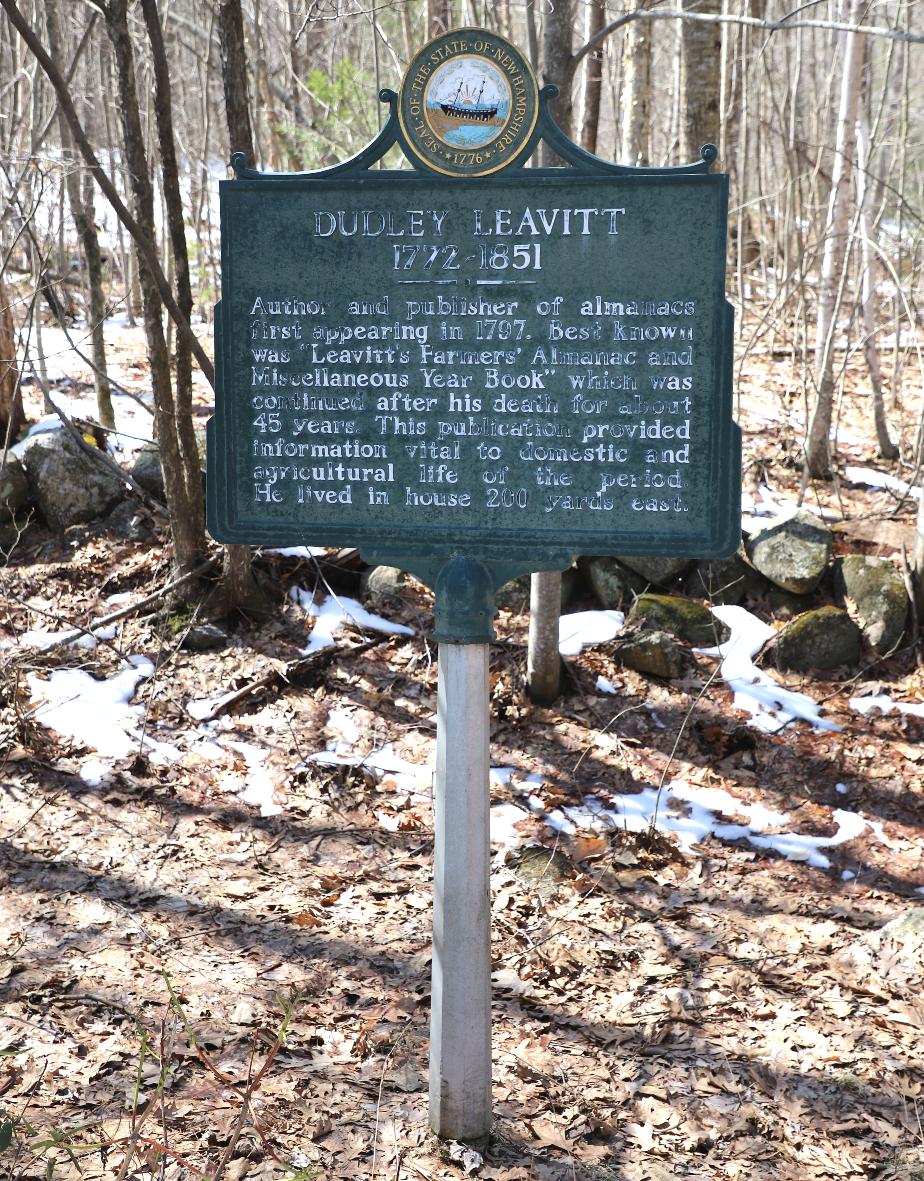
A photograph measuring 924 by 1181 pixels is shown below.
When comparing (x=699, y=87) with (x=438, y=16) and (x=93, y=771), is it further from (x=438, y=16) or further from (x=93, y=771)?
(x=93, y=771)

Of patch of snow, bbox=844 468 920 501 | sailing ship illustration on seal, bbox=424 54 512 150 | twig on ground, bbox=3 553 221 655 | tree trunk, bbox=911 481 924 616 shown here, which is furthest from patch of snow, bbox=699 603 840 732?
sailing ship illustration on seal, bbox=424 54 512 150

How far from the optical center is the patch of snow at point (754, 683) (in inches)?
266

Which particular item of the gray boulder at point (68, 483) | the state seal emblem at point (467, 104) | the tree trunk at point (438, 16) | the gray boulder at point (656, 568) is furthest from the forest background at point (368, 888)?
the state seal emblem at point (467, 104)

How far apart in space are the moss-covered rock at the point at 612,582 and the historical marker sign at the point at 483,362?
440 centimetres

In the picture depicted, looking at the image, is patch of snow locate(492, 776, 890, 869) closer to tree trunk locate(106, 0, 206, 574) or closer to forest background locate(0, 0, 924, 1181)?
forest background locate(0, 0, 924, 1181)

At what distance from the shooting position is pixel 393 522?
3381mm

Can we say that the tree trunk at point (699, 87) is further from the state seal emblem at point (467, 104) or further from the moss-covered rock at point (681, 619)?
the state seal emblem at point (467, 104)

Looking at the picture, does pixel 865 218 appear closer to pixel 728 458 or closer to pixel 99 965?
pixel 728 458

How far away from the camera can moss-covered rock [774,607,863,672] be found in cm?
720

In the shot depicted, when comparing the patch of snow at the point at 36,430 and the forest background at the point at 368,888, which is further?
the patch of snow at the point at 36,430

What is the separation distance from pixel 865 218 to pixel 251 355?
305 inches

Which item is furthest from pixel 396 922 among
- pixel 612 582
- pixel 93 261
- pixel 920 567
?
pixel 93 261

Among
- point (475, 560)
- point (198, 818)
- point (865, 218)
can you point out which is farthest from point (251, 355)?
point (865, 218)

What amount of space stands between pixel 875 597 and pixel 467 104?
5143 millimetres
